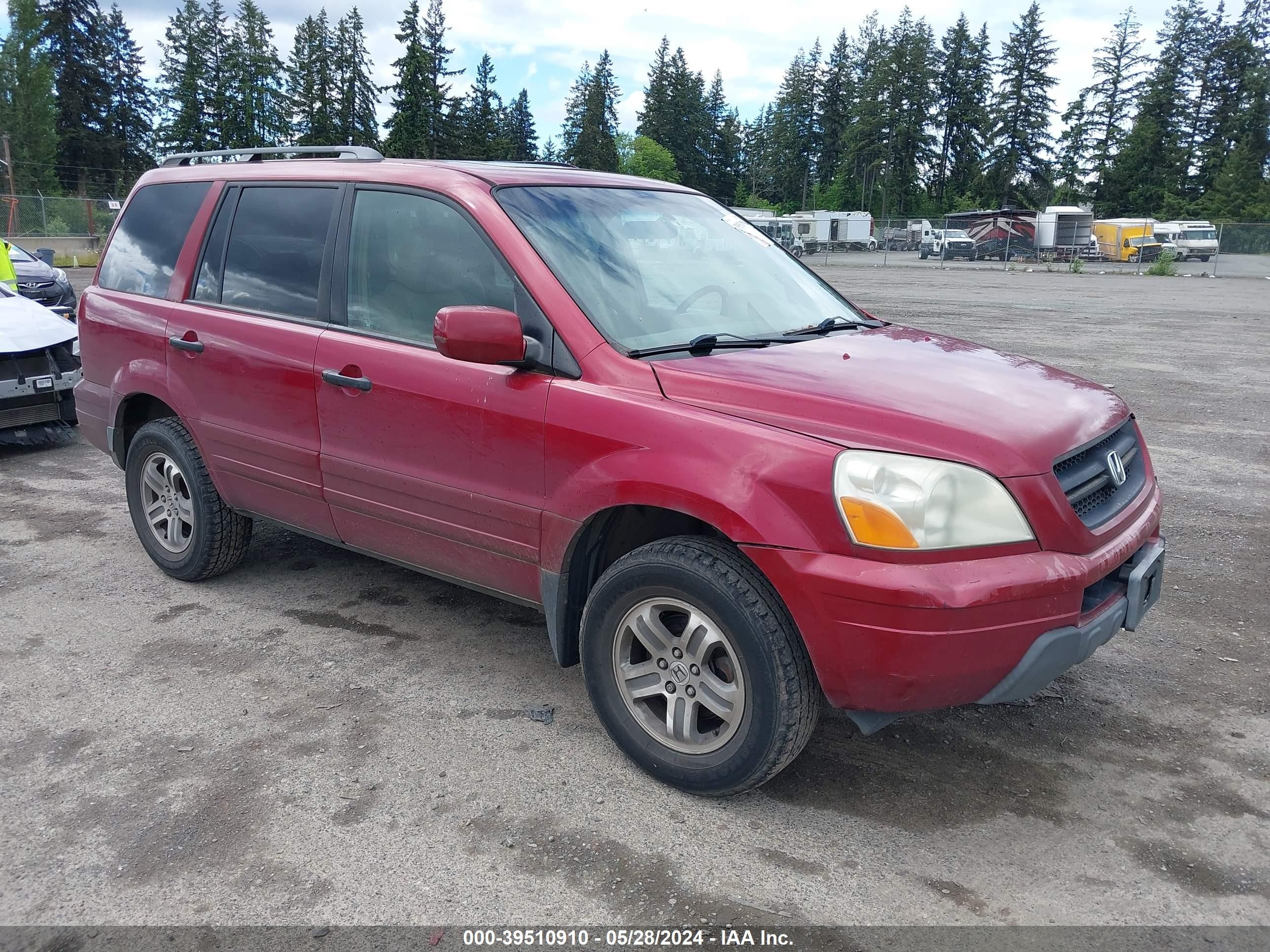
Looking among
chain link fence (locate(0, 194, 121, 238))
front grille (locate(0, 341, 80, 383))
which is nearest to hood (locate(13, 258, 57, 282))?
front grille (locate(0, 341, 80, 383))

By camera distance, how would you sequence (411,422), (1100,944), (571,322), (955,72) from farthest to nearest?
(955,72), (411,422), (571,322), (1100,944)

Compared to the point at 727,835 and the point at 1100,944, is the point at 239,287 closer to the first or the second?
the point at 727,835

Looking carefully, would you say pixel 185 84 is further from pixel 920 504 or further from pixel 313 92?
pixel 920 504

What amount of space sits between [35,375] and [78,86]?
8333 centimetres

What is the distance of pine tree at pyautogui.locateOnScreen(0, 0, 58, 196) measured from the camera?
68188 mm

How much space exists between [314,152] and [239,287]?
2.43 ft

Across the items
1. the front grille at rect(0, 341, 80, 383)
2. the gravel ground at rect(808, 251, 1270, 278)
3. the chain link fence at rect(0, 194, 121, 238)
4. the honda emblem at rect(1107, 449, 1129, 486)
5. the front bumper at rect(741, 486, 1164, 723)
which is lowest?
the front bumper at rect(741, 486, 1164, 723)

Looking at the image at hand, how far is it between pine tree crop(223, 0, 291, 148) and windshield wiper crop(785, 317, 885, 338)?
90439 mm

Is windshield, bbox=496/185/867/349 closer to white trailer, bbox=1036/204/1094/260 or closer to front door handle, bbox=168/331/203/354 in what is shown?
front door handle, bbox=168/331/203/354

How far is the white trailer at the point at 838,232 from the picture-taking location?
2441 inches

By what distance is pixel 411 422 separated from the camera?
3715 millimetres

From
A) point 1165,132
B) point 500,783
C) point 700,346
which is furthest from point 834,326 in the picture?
point 1165,132

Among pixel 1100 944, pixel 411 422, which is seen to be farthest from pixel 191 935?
pixel 1100 944

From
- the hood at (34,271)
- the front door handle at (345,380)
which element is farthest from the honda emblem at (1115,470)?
the hood at (34,271)
